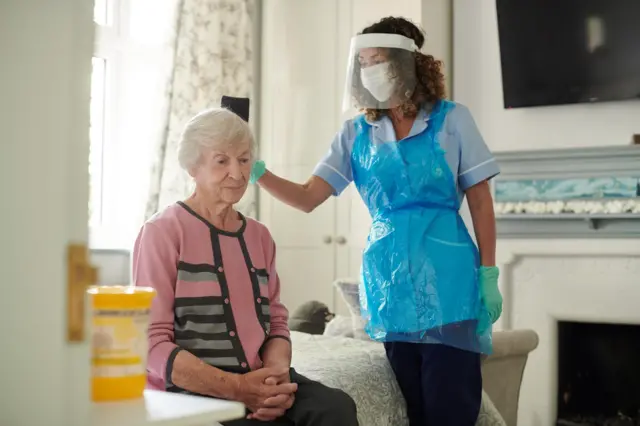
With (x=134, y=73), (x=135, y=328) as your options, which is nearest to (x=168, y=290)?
(x=135, y=328)

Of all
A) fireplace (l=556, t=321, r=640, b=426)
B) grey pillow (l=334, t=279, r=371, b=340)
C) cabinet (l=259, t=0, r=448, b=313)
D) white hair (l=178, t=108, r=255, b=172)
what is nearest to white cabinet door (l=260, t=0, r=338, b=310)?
cabinet (l=259, t=0, r=448, b=313)

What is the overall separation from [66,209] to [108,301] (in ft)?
1.01

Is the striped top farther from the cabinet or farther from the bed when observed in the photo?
the cabinet

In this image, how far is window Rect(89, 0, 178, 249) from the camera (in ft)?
11.9

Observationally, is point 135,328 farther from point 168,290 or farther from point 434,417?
point 434,417

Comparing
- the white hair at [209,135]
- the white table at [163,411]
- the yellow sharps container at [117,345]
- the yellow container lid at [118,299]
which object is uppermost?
the white hair at [209,135]

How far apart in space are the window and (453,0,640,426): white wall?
139cm

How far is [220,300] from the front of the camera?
5.29 feet

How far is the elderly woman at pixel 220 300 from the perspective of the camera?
5.14 ft

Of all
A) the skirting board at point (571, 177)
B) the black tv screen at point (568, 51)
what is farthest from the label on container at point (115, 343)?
the black tv screen at point (568, 51)

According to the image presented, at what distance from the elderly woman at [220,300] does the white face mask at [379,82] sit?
0.51 metres

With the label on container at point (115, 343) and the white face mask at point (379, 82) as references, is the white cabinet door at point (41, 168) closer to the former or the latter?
the label on container at point (115, 343)

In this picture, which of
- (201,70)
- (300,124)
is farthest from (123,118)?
(300,124)

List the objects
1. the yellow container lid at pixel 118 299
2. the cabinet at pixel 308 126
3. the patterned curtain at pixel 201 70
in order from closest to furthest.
A: the yellow container lid at pixel 118 299
the patterned curtain at pixel 201 70
the cabinet at pixel 308 126
